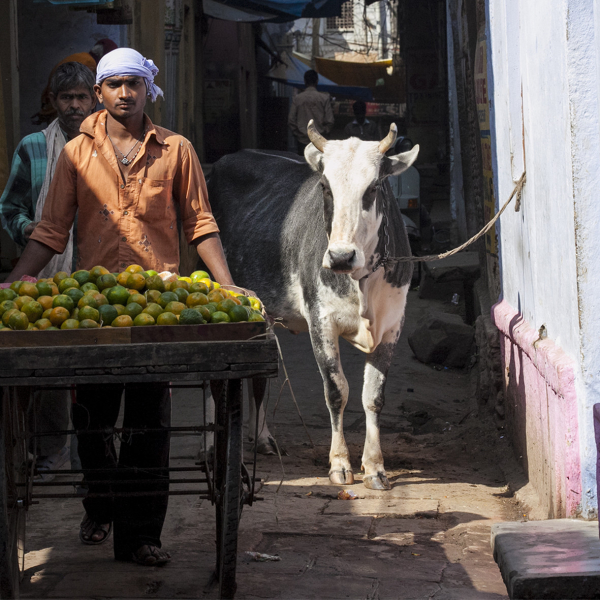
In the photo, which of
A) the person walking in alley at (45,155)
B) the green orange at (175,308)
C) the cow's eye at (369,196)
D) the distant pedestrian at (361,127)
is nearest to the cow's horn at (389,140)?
the cow's eye at (369,196)

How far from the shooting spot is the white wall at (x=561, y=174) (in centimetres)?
345

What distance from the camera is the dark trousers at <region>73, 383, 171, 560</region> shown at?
3.34 meters

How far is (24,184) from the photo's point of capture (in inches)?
174

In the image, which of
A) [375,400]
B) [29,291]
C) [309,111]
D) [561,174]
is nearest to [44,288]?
[29,291]

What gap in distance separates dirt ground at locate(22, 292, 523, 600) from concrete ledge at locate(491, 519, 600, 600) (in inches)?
7.0

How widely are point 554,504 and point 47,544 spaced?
86.2 inches

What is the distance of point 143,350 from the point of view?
2584 mm

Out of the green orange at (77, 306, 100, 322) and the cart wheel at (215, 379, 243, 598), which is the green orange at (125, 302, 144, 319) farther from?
the cart wheel at (215, 379, 243, 598)

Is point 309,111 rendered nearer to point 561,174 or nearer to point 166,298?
point 561,174

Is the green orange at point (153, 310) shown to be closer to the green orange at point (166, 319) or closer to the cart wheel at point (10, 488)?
the green orange at point (166, 319)

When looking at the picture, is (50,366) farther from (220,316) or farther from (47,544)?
(47,544)

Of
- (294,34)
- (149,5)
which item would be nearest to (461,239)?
(149,5)

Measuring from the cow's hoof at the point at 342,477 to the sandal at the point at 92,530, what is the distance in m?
1.59

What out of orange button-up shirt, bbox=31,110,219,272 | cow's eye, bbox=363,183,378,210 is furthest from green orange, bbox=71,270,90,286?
cow's eye, bbox=363,183,378,210
